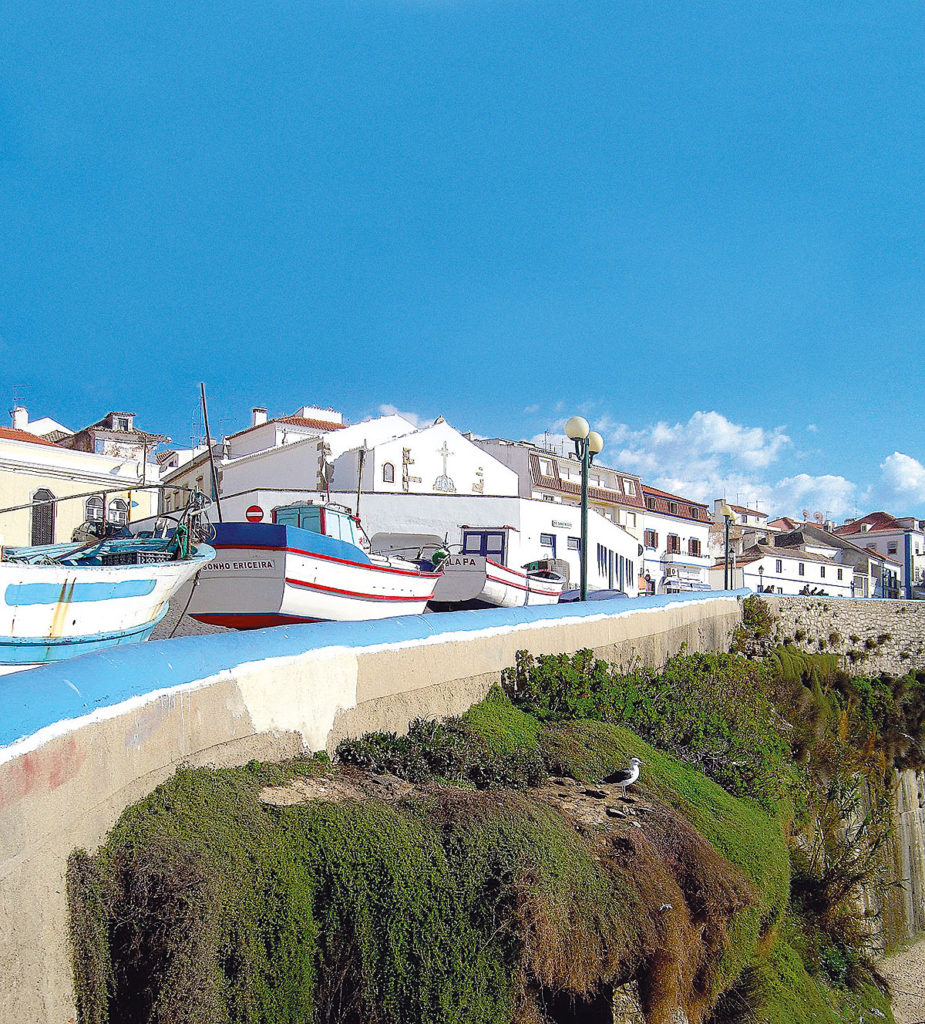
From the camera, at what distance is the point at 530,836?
5293 mm

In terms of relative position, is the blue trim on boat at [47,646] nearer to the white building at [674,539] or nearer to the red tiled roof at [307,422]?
the red tiled roof at [307,422]

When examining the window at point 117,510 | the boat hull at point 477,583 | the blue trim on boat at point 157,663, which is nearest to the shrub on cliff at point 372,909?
the blue trim on boat at point 157,663

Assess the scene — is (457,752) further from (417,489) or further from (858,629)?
(417,489)

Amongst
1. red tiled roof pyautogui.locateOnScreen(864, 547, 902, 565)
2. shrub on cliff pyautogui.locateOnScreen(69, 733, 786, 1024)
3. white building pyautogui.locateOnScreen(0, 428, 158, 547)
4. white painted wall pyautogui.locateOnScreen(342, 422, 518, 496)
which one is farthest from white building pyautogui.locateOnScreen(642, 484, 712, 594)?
shrub on cliff pyautogui.locateOnScreen(69, 733, 786, 1024)

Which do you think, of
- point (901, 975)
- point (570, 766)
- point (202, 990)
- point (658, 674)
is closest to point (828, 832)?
point (658, 674)

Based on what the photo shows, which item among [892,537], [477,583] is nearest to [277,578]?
[477,583]

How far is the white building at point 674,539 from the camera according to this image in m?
50.8

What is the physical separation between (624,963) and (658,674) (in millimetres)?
8409

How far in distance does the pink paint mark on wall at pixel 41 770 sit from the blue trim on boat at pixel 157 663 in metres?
0.10

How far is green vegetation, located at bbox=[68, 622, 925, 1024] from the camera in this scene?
12.6ft

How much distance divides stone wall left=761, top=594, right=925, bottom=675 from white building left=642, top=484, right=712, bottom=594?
51.5 ft

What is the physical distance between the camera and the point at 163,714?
472cm

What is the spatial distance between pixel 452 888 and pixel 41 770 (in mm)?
2229

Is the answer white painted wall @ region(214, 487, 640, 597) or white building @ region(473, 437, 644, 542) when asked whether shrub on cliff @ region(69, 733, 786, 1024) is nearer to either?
white painted wall @ region(214, 487, 640, 597)
